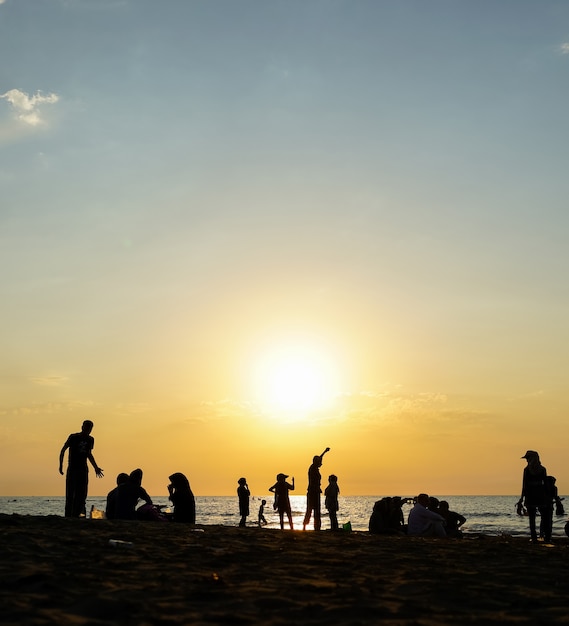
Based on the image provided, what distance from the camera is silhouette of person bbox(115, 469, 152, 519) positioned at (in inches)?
641

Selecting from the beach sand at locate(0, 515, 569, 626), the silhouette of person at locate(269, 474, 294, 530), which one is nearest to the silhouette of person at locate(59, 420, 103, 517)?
the beach sand at locate(0, 515, 569, 626)

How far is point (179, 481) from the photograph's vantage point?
16.9 m

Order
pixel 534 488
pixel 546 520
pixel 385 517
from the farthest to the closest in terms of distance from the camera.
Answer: pixel 385 517 < pixel 546 520 < pixel 534 488

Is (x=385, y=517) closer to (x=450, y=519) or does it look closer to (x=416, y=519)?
(x=416, y=519)

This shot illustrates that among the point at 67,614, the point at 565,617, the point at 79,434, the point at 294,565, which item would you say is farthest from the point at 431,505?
the point at 67,614

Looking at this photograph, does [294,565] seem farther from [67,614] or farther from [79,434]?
[79,434]

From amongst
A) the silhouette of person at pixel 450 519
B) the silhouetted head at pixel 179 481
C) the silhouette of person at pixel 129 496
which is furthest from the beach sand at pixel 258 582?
the silhouette of person at pixel 450 519

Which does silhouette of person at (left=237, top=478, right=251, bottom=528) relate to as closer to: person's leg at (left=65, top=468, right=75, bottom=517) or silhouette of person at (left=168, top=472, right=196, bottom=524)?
silhouette of person at (left=168, top=472, right=196, bottom=524)

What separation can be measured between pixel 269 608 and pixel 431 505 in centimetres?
1475

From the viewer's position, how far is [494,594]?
23.0ft

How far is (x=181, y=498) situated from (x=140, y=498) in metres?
1.00

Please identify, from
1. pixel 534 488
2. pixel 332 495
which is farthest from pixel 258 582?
pixel 332 495

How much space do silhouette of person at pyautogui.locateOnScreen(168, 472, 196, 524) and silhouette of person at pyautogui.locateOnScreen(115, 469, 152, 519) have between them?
739mm

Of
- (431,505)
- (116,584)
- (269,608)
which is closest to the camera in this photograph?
(269,608)
